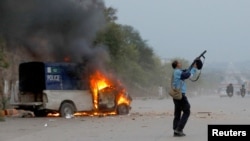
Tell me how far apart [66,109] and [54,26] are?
14.9 feet

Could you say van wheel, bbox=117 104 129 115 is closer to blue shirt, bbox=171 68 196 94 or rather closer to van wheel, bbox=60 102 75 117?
van wheel, bbox=60 102 75 117

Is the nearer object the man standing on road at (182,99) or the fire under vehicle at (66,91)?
the man standing on road at (182,99)

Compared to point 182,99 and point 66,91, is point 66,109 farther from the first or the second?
point 182,99

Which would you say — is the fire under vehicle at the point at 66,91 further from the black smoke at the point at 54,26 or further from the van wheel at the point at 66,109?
the black smoke at the point at 54,26

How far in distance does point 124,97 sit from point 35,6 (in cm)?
550

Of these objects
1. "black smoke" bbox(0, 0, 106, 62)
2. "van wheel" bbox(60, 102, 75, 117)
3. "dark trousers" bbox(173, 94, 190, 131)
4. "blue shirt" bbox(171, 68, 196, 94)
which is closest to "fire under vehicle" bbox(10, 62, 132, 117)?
"van wheel" bbox(60, 102, 75, 117)

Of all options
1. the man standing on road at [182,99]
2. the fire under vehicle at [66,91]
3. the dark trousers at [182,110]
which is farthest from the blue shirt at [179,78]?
the fire under vehicle at [66,91]

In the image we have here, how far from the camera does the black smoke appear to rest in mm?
25688

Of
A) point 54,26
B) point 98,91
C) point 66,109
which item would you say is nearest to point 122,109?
point 98,91

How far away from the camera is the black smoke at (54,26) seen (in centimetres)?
2569

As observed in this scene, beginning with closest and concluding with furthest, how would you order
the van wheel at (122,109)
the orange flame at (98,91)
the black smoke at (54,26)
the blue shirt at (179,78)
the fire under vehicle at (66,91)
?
the blue shirt at (179,78)
the fire under vehicle at (66,91)
the orange flame at (98,91)
the van wheel at (122,109)
the black smoke at (54,26)

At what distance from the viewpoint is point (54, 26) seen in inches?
1037

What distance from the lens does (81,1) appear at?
26.7m

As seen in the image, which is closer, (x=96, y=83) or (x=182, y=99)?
(x=182, y=99)
